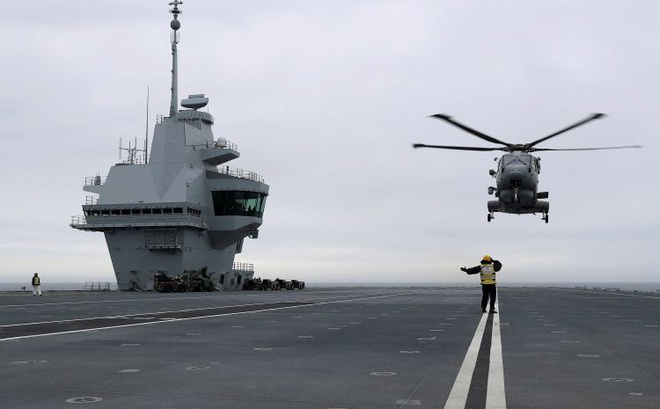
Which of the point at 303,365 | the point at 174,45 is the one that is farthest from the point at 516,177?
the point at 174,45

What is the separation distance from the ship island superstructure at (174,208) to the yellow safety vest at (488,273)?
163ft

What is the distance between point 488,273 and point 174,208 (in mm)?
53097

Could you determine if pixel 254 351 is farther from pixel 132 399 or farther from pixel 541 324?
pixel 541 324

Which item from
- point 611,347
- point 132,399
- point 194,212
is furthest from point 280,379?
point 194,212

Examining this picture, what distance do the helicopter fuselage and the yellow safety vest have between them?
12.6 meters

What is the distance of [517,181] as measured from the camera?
37406mm

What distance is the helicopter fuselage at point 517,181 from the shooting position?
121 ft

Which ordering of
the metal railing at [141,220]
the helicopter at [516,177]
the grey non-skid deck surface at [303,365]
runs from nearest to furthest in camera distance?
the grey non-skid deck surface at [303,365]
the helicopter at [516,177]
the metal railing at [141,220]

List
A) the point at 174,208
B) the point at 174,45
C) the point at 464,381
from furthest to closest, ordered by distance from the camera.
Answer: the point at 174,45
the point at 174,208
the point at 464,381

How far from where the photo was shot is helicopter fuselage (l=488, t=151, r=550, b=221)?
37000 mm

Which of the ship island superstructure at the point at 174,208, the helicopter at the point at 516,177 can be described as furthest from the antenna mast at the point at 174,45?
the helicopter at the point at 516,177

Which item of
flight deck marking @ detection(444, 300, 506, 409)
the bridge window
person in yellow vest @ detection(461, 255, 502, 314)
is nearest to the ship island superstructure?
the bridge window

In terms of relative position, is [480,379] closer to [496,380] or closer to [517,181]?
[496,380]

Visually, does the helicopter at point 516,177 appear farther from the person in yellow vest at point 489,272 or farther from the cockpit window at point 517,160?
the person in yellow vest at point 489,272
